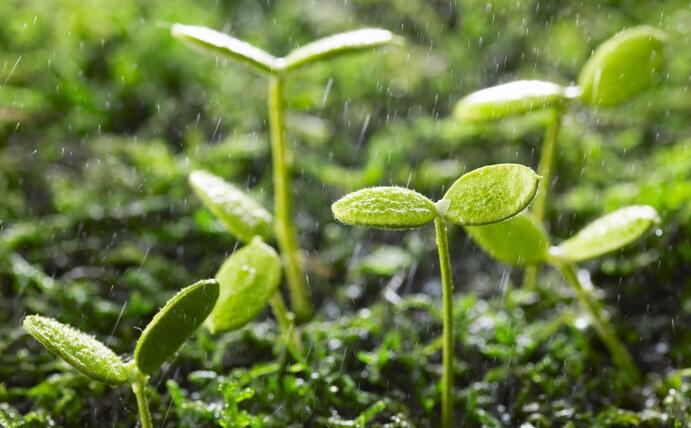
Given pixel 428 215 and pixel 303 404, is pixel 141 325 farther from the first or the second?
pixel 428 215

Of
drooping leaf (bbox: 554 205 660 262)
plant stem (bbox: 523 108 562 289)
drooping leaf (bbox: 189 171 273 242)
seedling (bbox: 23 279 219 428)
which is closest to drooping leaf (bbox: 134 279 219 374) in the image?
seedling (bbox: 23 279 219 428)

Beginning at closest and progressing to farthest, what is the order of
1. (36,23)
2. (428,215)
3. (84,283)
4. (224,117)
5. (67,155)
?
(428,215), (84,283), (67,155), (224,117), (36,23)

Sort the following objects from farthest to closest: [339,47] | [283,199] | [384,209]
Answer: [283,199], [339,47], [384,209]

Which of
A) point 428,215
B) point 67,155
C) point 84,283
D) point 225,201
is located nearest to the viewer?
point 428,215

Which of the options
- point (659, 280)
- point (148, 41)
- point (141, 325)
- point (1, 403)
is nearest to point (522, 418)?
point (659, 280)

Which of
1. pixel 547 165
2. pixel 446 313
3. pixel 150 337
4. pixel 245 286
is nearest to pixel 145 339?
pixel 150 337

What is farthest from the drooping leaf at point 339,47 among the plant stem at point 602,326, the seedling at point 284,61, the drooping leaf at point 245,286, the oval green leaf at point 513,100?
the plant stem at point 602,326

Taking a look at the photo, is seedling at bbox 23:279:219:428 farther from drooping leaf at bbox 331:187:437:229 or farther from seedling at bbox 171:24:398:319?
seedling at bbox 171:24:398:319

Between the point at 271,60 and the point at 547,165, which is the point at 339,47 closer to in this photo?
the point at 271,60
